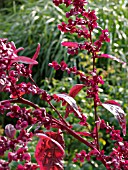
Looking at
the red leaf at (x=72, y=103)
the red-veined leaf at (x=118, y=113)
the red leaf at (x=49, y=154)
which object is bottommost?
the red leaf at (x=49, y=154)

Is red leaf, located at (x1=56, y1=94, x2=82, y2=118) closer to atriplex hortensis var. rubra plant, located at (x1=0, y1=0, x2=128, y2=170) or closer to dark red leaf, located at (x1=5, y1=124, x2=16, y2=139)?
atriplex hortensis var. rubra plant, located at (x1=0, y1=0, x2=128, y2=170)

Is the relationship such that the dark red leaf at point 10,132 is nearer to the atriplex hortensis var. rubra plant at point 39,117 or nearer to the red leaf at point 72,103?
the atriplex hortensis var. rubra plant at point 39,117

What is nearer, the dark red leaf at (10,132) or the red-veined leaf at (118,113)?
the dark red leaf at (10,132)

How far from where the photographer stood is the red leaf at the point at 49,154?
0.96 metres

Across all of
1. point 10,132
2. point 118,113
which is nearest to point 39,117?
point 10,132

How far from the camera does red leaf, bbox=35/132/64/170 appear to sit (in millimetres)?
963

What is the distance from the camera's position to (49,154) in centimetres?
98

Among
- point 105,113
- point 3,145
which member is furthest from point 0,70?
point 105,113

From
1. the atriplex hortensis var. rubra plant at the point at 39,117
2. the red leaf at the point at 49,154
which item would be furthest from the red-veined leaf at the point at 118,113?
the red leaf at the point at 49,154

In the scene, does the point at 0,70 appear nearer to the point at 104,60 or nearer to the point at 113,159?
the point at 113,159

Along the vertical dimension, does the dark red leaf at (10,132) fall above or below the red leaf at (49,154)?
above

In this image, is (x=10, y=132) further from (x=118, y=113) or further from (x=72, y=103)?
(x=118, y=113)

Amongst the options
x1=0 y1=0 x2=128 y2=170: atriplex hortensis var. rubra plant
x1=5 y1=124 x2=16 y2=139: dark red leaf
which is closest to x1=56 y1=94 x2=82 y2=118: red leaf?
x1=0 y1=0 x2=128 y2=170: atriplex hortensis var. rubra plant

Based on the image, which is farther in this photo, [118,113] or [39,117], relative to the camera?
[118,113]
